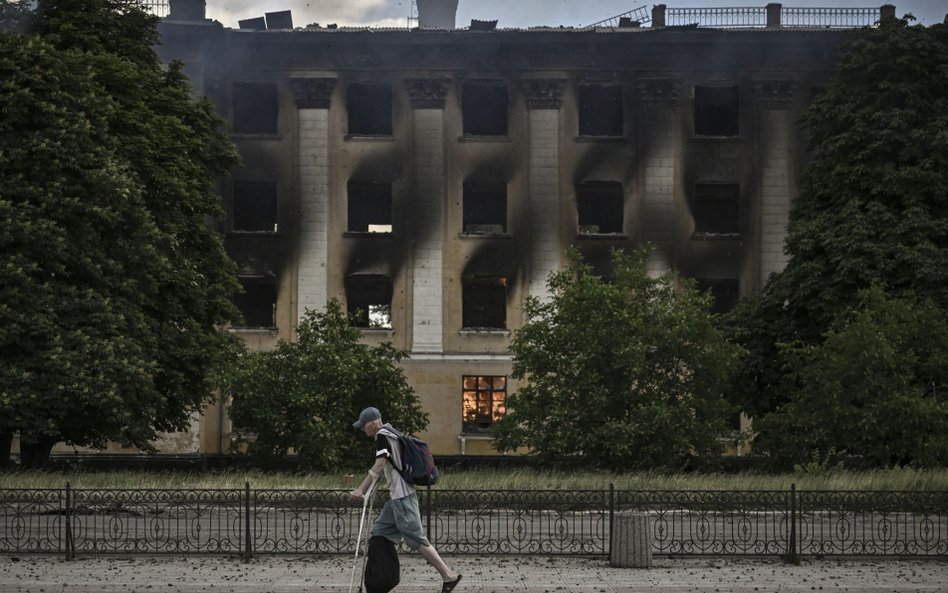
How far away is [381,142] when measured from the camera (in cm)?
5194

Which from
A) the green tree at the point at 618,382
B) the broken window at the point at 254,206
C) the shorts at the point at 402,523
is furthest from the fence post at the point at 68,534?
the broken window at the point at 254,206

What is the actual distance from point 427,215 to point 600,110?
7.66 metres

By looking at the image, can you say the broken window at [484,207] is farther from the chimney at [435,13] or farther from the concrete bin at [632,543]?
the concrete bin at [632,543]

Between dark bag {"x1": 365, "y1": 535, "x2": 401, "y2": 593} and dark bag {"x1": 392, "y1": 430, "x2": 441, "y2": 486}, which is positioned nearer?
dark bag {"x1": 365, "y1": 535, "x2": 401, "y2": 593}

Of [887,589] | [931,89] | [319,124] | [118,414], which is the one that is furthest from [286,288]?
[887,589]

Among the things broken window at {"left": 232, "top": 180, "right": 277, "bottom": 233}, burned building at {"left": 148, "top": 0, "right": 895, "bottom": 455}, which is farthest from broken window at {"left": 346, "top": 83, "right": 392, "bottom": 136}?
broken window at {"left": 232, "top": 180, "right": 277, "bottom": 233}

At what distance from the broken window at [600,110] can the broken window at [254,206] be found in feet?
39.3

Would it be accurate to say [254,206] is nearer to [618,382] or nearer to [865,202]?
[618,382]

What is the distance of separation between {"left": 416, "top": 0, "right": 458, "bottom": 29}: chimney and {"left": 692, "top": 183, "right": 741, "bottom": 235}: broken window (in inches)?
477

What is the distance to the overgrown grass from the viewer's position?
27469 millimetres

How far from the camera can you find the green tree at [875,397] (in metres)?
31.8

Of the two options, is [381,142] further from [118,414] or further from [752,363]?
[118,414]

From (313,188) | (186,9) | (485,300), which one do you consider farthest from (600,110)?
(186,9)

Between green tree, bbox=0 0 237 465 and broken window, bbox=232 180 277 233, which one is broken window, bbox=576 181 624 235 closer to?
broken window, bbox=232 180 277 233
